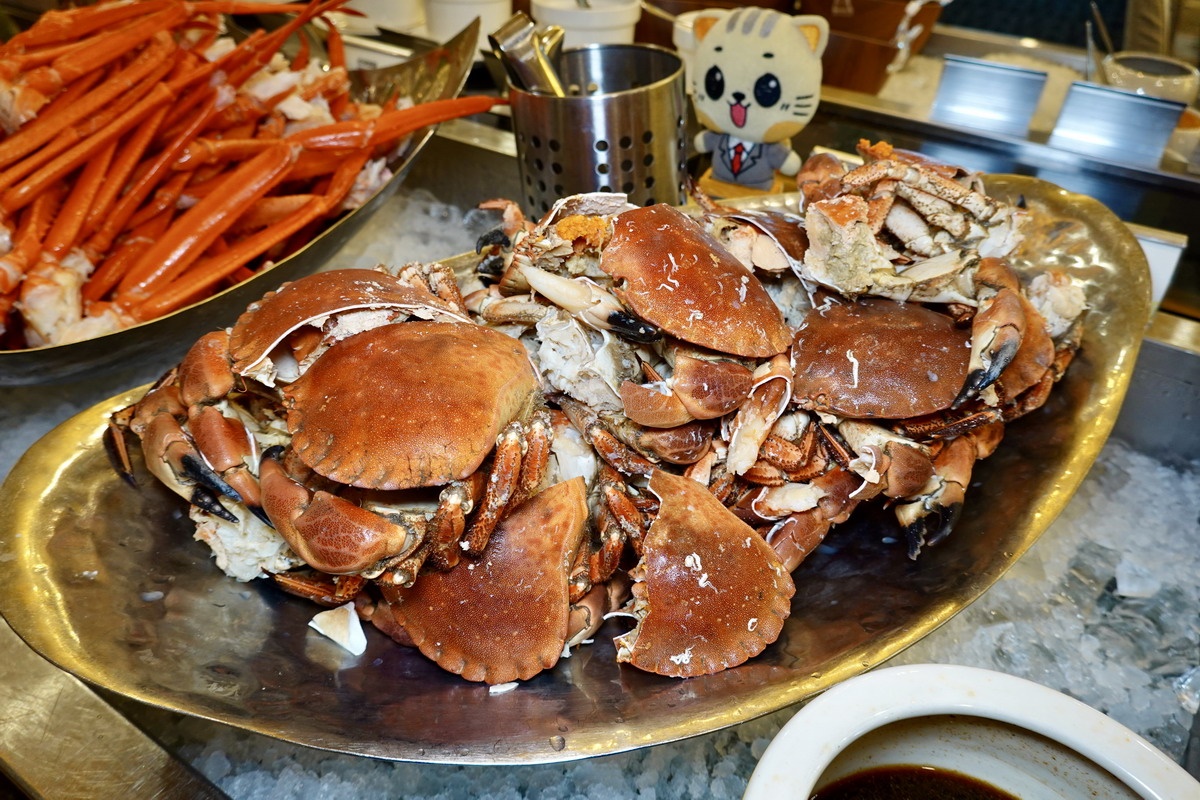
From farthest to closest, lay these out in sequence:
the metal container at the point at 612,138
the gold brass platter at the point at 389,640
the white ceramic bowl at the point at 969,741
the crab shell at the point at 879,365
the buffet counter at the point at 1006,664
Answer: the metal container at the point at 612,138 → the crab shell at the point at 879,365 → the buffet counter at the point at 1006,664 → the gold brass platter at the point at 389,640 → the white ceramic bowl at the point at 969,741

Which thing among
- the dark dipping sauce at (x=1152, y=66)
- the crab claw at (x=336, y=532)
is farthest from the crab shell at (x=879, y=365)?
the dark dipping sauce at (x=1152, y=66)

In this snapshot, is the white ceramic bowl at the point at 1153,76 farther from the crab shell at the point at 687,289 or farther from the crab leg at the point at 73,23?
the crab leg at the point at 73,23

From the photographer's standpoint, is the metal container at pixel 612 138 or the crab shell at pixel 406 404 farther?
the metal container at pixel 612 138

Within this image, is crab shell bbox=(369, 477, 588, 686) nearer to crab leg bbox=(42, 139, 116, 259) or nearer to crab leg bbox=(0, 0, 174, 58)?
crab leg bbox=(42, 139, 116, 259)

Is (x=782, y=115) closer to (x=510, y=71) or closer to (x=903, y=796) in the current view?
(x=510, y=71)

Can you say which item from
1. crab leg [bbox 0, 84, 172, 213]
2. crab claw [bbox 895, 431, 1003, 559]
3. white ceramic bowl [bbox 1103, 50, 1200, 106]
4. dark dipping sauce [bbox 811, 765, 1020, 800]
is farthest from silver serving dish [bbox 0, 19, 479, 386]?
white ceramic bowl [bbox 1103, 50, 1200, 106]

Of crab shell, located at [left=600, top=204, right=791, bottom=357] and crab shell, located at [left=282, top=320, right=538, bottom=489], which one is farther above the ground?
crab shell, located at [left=600, top=204, right=791, bottom=357]

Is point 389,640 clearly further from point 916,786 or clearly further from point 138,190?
point 138,190
